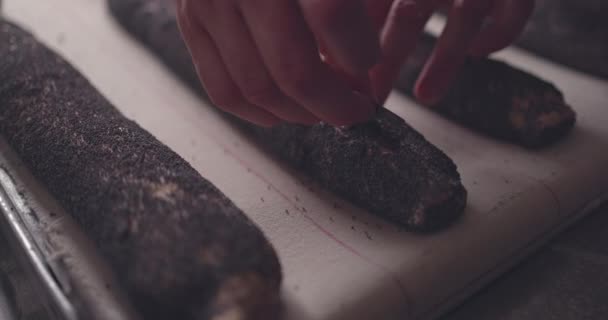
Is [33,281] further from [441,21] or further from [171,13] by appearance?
[441,21]

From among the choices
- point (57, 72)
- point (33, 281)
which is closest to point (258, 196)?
point (33, 281)

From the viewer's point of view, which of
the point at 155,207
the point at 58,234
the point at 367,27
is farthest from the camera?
the point at 58,234

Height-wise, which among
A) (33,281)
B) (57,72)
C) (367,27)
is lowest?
(33,281)

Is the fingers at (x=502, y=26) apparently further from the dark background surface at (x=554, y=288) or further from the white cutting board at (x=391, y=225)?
the dark background surface at (x=554, y=288)

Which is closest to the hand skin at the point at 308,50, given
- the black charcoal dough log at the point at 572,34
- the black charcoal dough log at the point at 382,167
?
the black charcoal dough log at the point at 382,167

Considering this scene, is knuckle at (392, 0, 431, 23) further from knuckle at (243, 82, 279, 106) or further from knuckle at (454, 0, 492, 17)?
knuckle at (243, 82, 279, 106)

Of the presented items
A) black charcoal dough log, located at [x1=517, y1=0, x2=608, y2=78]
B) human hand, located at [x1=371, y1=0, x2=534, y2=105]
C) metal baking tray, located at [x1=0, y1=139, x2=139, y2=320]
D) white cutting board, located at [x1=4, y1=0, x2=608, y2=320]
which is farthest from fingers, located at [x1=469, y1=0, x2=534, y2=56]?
metal baking tray, located at [x1=0, y1=139, x2=139, y2=320]
